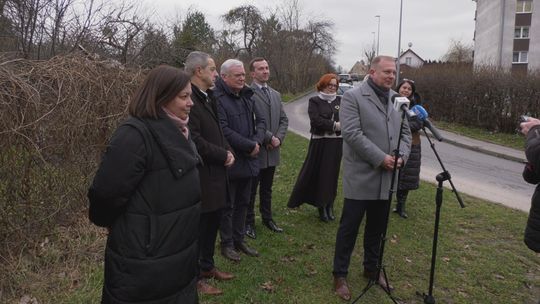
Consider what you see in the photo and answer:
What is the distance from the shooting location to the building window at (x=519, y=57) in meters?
39.8

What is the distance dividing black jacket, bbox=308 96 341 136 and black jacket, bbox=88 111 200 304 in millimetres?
3369

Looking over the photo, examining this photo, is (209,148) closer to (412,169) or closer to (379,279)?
(379,279)

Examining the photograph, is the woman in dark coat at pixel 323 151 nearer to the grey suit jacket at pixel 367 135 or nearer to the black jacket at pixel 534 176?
the grey suit jacket at pixel 367 135

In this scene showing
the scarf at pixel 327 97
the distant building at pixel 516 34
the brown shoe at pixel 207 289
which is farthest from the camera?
the distant building at pixel 516 34

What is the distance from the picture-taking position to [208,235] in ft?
12.8

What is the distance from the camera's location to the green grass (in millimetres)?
15440

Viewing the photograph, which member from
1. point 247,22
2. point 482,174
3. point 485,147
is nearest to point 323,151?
point 482,174

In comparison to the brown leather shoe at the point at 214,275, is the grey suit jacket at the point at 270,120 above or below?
above

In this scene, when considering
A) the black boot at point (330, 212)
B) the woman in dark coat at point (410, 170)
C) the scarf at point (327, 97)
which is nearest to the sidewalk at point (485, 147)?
the woman in dark coat at point (410, 170)

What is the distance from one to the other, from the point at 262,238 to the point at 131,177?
3.18 meters

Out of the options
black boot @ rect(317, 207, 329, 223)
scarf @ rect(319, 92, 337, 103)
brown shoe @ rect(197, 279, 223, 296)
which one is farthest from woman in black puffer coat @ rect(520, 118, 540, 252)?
black boot @ rect(317, 207, 329, 223)

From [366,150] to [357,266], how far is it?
152cm

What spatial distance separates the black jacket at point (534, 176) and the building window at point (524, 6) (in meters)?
43.7

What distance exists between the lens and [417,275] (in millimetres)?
4453
